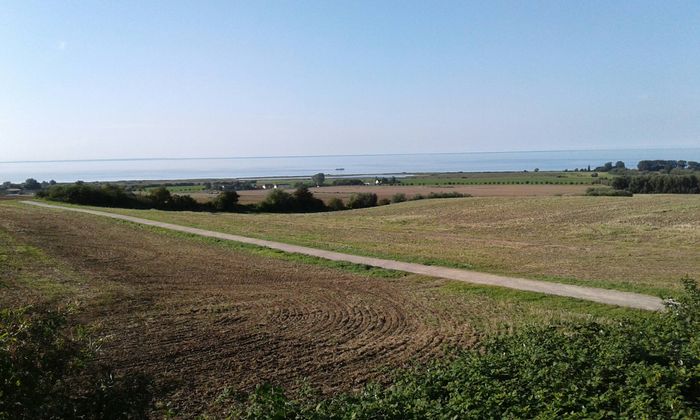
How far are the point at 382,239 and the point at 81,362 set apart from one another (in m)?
26.2

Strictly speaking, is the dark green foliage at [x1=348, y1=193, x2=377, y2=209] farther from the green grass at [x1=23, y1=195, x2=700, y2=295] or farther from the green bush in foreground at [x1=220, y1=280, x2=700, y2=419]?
the green bush in foreground at [x1=220, y1=280, x2=700, y2=419]

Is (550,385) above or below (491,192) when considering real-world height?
above

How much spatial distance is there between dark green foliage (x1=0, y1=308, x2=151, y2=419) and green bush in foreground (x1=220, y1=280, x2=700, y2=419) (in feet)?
4.22

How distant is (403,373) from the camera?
923 centimetres

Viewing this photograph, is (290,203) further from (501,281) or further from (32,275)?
(501,281)

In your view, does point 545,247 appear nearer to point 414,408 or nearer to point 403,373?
point 403,373

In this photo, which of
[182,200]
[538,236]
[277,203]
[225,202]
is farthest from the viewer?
[277,203]

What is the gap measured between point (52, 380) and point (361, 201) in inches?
2607

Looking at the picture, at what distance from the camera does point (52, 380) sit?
4703 mm

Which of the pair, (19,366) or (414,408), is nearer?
(19,366)

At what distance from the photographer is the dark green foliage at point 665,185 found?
2598 inches

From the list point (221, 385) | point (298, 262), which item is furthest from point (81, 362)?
point (298, 262)

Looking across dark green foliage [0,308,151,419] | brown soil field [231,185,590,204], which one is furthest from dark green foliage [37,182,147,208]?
dark green foliage [0,308,151,419]

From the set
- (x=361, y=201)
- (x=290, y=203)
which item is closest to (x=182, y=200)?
(x=290, y=203)
